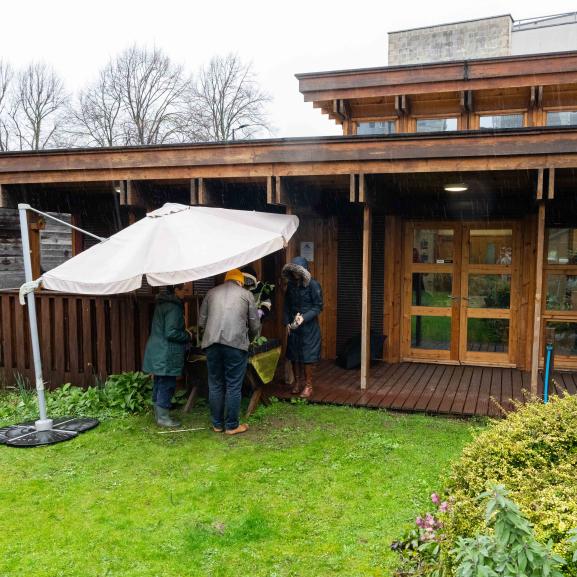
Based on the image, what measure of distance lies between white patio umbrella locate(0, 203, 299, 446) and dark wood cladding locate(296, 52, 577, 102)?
4987 millimetres

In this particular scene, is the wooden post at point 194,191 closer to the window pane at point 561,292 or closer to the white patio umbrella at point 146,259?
the white patio umbrella at point 146,259

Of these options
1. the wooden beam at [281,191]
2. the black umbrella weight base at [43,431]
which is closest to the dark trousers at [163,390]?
the black umbrella weight base at [43,431]

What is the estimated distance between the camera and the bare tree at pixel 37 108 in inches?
944

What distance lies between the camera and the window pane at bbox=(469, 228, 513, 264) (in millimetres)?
7570

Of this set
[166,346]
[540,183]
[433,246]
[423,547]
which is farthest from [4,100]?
[423,547]

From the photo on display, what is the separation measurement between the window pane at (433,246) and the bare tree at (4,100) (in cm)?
2073

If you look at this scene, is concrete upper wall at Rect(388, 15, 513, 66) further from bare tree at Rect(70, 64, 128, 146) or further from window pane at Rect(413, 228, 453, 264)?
bare tree at Rect(70, 64, 128, 146)

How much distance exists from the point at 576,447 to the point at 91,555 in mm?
2748

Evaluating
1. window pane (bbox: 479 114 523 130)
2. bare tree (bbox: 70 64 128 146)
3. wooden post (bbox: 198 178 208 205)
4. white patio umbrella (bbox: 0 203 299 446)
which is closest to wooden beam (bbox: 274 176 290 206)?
white patio umbrella (bbox: 0 203 299 446)

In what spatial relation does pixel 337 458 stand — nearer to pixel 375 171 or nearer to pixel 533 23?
pixel 375 171

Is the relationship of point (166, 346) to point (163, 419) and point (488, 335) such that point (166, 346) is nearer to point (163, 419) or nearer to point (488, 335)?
point (163, 419)

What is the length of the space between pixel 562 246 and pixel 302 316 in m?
3.94

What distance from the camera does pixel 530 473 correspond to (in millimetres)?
2598

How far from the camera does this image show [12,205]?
752 cm
